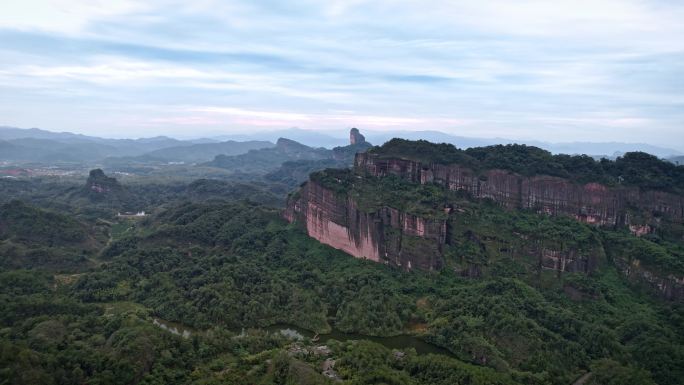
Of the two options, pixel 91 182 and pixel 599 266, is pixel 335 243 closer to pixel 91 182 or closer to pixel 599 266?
pixel 599 266

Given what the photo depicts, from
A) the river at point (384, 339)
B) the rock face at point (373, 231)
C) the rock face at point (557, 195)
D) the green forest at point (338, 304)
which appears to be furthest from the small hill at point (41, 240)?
the rock face at point (557, 195)

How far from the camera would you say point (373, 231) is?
171 ft

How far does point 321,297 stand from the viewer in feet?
152

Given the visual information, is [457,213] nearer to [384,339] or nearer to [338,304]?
[338,304]

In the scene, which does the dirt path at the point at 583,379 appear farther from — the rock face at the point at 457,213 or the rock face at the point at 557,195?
the rock face at the point at 557,195

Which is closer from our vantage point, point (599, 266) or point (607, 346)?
point (607, 346)

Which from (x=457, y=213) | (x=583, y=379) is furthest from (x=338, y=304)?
(x=583, y=379)

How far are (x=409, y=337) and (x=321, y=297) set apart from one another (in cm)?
1038

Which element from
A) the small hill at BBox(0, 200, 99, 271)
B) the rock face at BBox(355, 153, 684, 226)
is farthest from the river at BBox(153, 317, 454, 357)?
the small hill at BBox(0, 200, 99, 271)

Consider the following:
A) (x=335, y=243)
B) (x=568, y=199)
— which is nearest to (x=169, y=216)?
(x=335, y=243)

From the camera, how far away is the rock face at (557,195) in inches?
1752

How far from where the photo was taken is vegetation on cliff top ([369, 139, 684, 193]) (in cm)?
4541

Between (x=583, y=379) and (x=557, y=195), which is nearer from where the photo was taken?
Result: (x=583, y=379)

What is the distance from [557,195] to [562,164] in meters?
3.85
